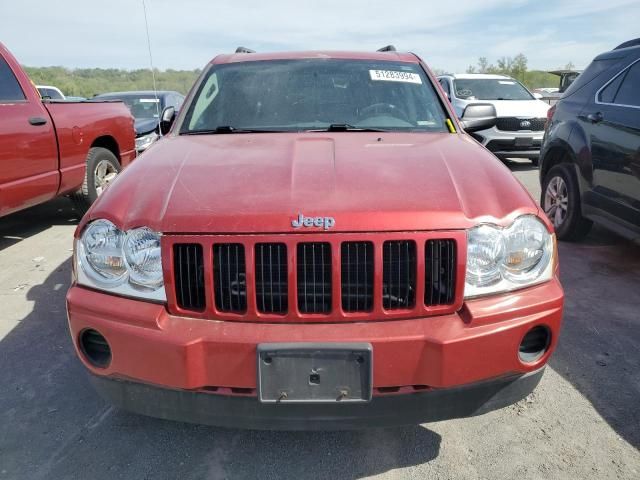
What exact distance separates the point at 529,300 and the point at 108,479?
1794 millimetres

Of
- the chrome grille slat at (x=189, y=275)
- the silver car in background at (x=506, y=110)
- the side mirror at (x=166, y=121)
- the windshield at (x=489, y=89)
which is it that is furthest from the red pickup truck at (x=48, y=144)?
the windshield at (x=489, y=89)

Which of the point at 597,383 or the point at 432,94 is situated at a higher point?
the point at 432,94

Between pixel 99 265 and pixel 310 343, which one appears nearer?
pixel 310 343

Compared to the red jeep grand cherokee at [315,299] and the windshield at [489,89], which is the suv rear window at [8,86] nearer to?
the red jeep grand cherokee at [315,299]

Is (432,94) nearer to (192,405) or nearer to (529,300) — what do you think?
(529,300)

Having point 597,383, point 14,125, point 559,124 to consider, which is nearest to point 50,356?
point 14,125

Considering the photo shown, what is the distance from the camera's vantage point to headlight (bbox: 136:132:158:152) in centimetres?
918

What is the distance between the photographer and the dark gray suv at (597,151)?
411cm

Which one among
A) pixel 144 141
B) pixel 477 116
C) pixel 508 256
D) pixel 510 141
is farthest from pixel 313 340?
pixel 510 141

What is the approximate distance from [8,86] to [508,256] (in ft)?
15.9

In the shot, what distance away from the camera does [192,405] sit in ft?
6.33

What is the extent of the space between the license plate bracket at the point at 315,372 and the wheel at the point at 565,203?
12.7ft

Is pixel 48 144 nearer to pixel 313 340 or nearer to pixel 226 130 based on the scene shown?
pixel 226 130

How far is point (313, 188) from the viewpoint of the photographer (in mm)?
2072
